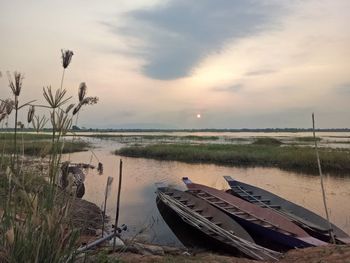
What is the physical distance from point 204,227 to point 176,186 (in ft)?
28.9

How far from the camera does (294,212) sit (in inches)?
425

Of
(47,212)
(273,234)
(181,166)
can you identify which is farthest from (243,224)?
(181,166)

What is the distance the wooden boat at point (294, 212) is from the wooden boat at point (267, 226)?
79 centimetres

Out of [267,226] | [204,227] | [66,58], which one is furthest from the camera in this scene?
[267,226]

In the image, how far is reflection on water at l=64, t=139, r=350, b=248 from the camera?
11120 mm

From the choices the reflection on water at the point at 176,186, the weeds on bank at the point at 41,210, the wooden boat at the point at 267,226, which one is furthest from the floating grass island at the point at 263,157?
the weeds on bank at the point at 41,210

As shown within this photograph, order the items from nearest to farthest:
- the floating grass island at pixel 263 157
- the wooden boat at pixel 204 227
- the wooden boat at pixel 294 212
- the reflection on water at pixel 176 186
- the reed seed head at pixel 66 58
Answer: the reed seed head at pixel 66 58 < the wooden boat at pixel 204 227 < the wooden boat at pixel 294 212 < the reflection on water at pixel 176 186 < the floating grass island at pixel 263 157

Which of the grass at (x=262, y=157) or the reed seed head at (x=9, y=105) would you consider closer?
the reed seed head at (x=9, y=105)

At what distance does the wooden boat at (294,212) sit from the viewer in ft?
28.6

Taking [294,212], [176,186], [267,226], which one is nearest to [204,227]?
[267,226]

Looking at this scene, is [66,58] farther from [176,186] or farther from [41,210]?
[176,186]

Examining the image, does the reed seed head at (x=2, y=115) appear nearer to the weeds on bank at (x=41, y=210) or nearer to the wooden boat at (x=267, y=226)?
the weeds on bank at (x=41, y=210)

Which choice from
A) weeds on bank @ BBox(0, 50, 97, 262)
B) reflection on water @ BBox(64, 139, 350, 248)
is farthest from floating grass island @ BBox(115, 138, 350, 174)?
weeds on bank @ BBox(0, 50, 97, 262)

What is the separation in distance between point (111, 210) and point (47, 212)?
9.97 m
